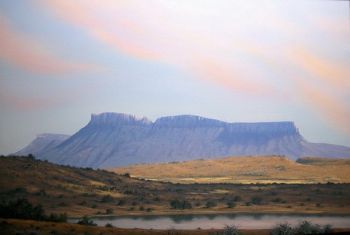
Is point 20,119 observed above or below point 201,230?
above

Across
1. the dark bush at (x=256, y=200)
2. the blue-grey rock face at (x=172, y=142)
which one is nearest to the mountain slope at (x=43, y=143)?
the blue-grey rock face at (x=172, y=142)

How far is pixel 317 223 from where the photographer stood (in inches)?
625

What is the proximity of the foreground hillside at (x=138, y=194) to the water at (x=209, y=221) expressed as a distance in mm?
183

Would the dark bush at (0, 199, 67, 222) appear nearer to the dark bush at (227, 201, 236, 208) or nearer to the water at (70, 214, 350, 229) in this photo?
the water at (70, 214, 350, 229)

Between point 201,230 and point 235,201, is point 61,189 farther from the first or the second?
point 235,201

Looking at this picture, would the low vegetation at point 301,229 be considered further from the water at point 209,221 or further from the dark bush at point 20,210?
the dark bush at point 20,210

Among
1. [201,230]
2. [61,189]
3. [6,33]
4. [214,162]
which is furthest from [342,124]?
A: [6,33]

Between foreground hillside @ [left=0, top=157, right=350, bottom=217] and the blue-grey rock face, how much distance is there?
51 centimetres

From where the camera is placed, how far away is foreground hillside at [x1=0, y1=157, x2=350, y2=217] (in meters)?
14.9

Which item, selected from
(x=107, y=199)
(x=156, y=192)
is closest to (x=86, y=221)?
(x=107, y=199)

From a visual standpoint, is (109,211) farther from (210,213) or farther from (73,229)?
(210,213)

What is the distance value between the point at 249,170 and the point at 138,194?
11.5 ft

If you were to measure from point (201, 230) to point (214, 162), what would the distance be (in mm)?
2584

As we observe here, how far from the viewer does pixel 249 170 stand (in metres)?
16.9
